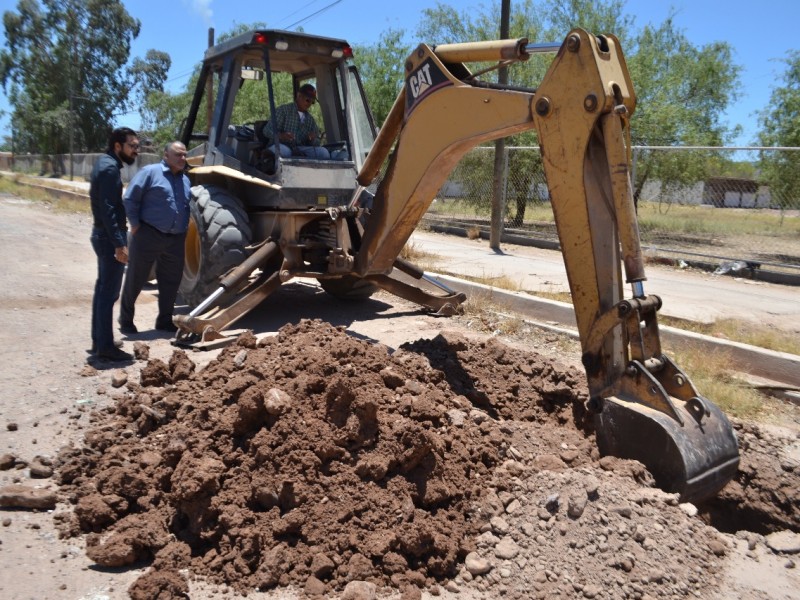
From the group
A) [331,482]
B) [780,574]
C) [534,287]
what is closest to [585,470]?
[780,574]

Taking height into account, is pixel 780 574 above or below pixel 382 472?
below

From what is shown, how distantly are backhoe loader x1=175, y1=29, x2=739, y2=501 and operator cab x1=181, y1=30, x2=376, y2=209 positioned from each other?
2cm

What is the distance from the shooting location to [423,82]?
5168 mm

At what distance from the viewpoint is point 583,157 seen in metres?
4.10

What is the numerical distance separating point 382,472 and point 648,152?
48.5ft

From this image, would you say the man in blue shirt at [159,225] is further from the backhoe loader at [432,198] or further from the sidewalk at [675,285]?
the sidewalk at [675,285]

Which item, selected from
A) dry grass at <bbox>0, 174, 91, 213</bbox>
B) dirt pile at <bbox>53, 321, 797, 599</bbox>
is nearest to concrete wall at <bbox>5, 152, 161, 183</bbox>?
dry grass at <bbox>0, 174, 91, 213</bbox>

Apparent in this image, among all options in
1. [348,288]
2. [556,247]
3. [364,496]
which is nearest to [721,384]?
[364,496]

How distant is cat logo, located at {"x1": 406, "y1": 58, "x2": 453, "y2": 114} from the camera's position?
503 centimetres

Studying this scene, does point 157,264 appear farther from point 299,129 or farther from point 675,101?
point 675,101

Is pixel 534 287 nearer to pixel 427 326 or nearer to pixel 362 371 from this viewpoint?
pixel 427 326

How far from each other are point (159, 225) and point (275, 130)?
1.42 meters

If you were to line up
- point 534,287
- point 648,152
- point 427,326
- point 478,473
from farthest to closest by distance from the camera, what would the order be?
point 648,152
point 534,287
point 427,326
point 478,473

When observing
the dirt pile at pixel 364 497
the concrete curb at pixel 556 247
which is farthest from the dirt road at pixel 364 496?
the concrete curb at pixel 556 247
